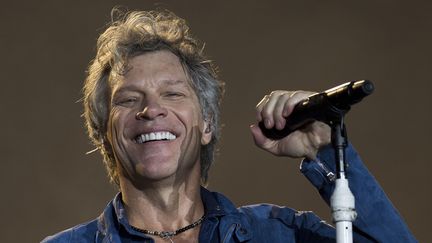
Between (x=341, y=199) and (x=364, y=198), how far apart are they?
1.37 ft

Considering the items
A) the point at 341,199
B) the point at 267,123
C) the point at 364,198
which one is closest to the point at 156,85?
the point at 267,123

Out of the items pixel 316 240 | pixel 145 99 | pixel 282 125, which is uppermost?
pixel 145 99

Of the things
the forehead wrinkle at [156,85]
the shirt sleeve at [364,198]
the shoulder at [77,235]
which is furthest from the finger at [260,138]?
the shoulder at [77,235]

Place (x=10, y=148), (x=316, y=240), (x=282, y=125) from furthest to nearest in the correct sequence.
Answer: (x=10, y=148)
(x=316, y=240)
(x=282, y=125)

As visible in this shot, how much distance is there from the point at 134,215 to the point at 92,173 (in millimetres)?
1472

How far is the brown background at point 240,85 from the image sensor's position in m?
3.74

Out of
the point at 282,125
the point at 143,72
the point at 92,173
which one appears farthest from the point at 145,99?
the point at 92,173

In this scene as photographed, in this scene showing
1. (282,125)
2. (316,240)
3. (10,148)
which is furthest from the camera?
(10,148)

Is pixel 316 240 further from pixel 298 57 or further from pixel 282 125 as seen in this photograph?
pixel 298 57

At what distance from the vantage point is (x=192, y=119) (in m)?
2.37

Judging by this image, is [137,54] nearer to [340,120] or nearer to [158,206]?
[158,206]

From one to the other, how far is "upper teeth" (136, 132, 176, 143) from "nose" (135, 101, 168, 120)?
0.04m

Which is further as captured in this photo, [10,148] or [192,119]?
[10,148]

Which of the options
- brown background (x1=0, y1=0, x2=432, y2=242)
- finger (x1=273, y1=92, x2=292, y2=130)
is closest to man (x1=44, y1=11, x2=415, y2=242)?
finger (x1=273, y1=92, x2=292, y2=130)
